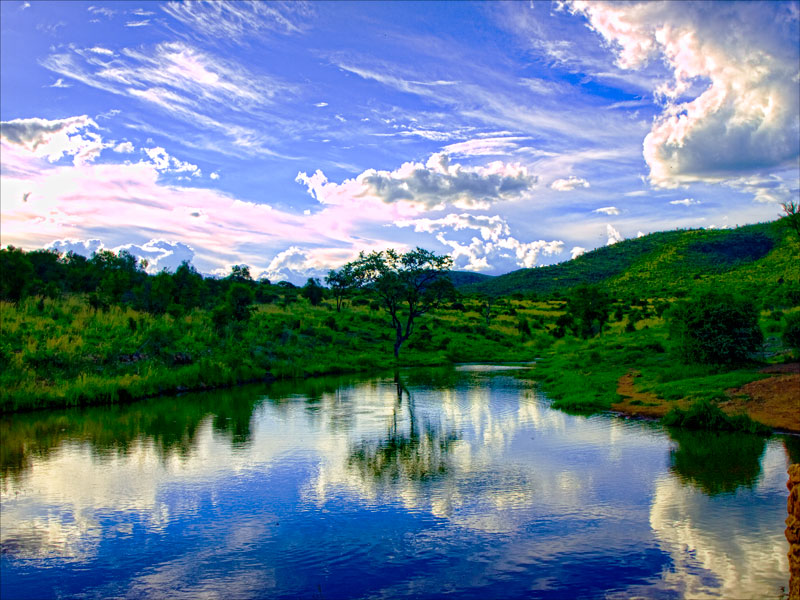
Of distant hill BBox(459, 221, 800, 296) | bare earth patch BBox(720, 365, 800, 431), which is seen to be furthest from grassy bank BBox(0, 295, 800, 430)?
distant hill BBox(459, 221, 800, 296)

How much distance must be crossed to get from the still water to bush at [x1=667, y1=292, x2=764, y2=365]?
26.5ft

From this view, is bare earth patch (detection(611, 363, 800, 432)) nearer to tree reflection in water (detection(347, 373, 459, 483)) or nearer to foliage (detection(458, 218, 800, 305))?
tree reflection in water (detection(347, 373, 459, 483))

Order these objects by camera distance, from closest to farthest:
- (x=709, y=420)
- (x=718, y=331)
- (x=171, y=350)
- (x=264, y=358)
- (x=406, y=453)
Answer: (x=406, y=453) → (x=709, y=420) → (x=718, y=331) → (x=171, y=350) → (x=264, y=358)

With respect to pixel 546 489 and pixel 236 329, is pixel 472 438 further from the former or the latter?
pixel 236 329

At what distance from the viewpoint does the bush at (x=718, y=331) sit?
86.5ft

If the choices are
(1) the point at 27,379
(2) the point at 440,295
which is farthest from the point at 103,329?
(2) the point at 440,295

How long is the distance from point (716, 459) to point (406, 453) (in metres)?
8.08

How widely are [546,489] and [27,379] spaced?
22.9 metres

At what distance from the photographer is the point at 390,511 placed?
12156 millimetres

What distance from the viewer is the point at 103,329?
35.1 m

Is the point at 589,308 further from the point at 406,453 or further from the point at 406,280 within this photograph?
the point at 406,453

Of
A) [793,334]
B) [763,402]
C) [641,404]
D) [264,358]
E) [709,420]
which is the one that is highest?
[793,334]

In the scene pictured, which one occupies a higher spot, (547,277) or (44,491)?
(547,277)

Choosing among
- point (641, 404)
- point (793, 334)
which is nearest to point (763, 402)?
point (641, 404)
